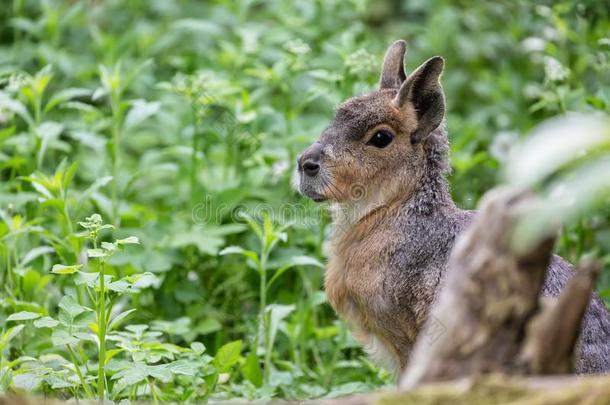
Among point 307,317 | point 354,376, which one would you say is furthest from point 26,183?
point 354,376

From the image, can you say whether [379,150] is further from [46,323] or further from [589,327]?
[46,323]

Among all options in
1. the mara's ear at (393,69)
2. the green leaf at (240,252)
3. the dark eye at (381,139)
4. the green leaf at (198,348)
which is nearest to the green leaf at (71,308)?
the green leaf at (198,348)

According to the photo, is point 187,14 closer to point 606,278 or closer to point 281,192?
point 281,192

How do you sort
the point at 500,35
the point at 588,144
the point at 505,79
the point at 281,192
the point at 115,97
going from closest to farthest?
the point at 588,144, the point at 115,97, the point at 281,192, the point at 505,79, the point at 500,35

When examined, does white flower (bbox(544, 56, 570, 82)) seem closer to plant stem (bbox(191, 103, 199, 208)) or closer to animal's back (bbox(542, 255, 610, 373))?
animal's back (bbox(542, 255, 610, 373))

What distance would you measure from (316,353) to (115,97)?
2.16 m

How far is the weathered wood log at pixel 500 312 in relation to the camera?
3025 mm

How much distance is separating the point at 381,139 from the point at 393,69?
25.6 inches

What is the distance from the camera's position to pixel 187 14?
9.79 metres

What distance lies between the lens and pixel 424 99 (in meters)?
5.32

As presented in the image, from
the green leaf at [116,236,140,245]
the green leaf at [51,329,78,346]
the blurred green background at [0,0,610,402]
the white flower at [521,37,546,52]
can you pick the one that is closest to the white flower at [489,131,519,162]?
the blurred green background at [0,0,610,402]

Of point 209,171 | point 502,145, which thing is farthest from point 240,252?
point 502,145

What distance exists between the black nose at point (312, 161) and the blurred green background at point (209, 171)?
435 millimetres

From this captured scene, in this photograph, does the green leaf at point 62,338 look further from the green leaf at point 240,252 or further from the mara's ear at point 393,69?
the mara's ear at point 393,69
